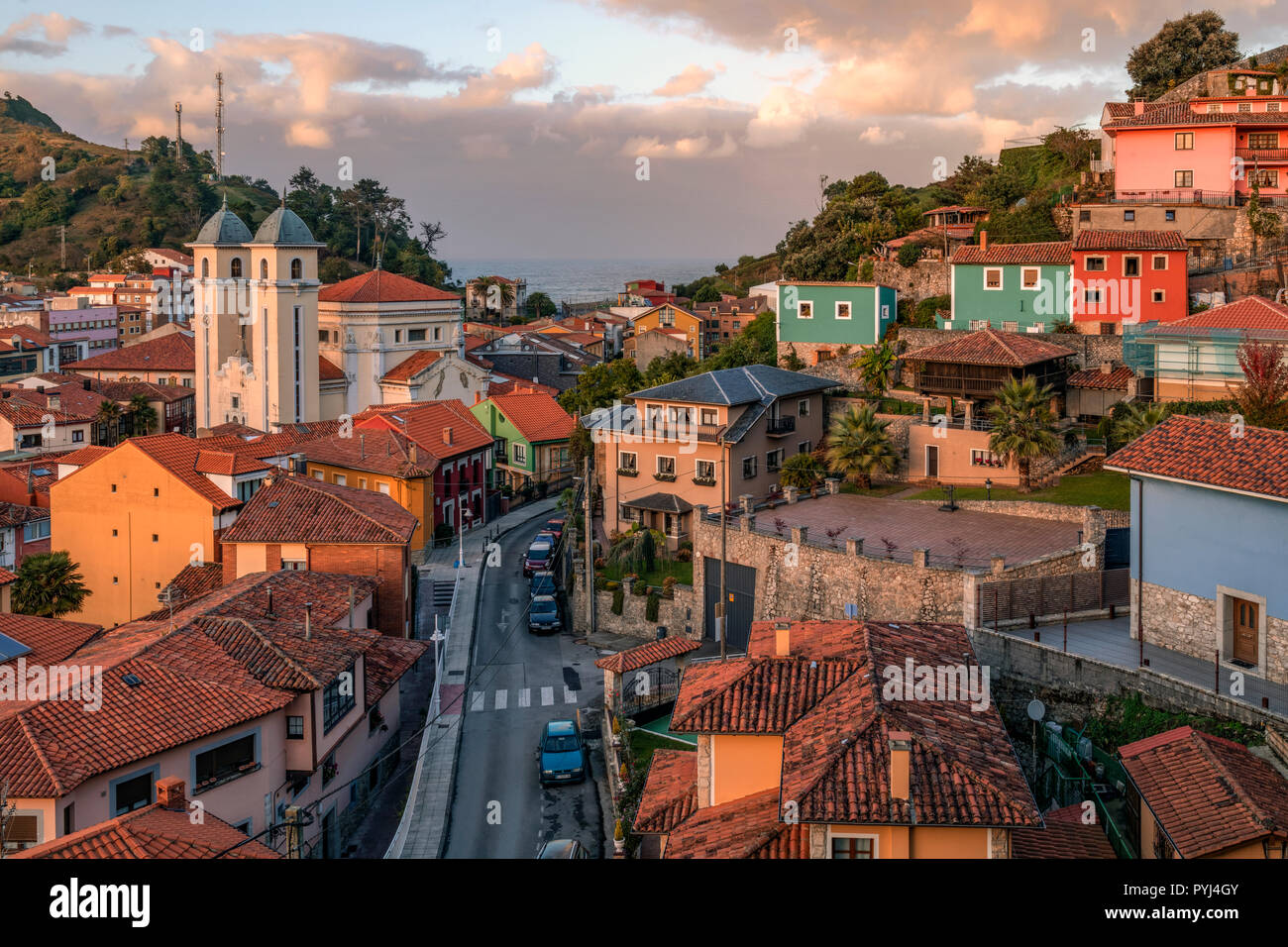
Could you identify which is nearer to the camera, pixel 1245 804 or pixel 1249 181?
pixel 1245 804

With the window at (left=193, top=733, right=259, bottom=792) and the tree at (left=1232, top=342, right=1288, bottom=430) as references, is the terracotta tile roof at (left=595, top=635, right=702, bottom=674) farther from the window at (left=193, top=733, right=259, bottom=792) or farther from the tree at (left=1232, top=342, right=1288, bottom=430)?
the tree at (left=1232, top=342, right=1288, bottom=430)

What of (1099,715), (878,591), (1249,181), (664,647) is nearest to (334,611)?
(664,647)

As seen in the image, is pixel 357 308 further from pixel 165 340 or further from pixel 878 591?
pixel 878 591

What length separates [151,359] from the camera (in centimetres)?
7681

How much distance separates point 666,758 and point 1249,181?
35506 mm

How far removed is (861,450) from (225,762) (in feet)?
67.7

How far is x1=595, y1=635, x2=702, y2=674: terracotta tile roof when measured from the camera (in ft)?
91.6

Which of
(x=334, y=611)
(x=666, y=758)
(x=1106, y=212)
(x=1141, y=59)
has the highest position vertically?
(x=1141, y=59)

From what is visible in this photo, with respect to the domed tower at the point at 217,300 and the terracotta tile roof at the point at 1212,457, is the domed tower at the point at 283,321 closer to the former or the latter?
the domed tower at the point at 217,300

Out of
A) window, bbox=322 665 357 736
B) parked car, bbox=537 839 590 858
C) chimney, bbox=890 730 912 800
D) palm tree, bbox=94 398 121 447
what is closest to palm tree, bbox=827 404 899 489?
window, bbox=322 665 357 736

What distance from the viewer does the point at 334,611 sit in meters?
26.5

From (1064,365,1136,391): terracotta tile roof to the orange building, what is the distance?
57.2 feet

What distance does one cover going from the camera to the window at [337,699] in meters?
21.9

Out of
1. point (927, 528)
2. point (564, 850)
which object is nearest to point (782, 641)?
point (564, 850)
